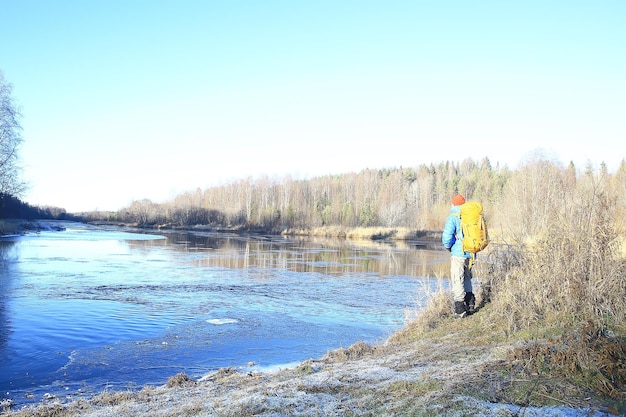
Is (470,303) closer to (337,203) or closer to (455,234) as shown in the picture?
(455,234)

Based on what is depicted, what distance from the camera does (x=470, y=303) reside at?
25.8ft

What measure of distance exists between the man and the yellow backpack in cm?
18

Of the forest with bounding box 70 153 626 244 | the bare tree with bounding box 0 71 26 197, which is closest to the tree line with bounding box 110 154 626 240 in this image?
the forest with bounding box 70 153 626 244

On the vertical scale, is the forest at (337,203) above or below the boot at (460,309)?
above

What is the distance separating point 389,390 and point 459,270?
3732 millimetres

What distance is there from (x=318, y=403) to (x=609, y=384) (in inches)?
101

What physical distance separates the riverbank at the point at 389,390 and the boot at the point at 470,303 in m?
0.78

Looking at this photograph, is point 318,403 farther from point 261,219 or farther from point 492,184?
point 492,184

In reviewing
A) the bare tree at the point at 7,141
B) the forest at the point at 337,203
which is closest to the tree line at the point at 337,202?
the forest at the point at 337,203

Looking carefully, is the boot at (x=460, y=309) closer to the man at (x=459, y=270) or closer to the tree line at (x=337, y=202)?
the man at (x=459, y=270)

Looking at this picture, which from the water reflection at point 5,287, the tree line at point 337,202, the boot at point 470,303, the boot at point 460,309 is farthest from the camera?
the tree line at point 337,202

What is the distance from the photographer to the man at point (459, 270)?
773 cm

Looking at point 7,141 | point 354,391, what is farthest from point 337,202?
point 354,391

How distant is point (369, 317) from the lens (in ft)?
39.5
